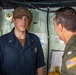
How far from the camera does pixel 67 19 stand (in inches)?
60.8

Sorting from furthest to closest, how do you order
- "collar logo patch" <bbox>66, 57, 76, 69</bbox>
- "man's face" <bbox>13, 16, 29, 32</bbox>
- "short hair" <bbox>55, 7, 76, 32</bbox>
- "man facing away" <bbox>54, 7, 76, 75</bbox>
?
1. "man's face" <bbox>13, 16, 29, 32</bbox>
2. "short hair" <bbox>55, 7, 76, 32</bbox>
3. "man facing away" <bbox>54, 7, 76, 75</bbox>
4. "collar logo patch" <bbox>66, 57, 76, 69</bbox>

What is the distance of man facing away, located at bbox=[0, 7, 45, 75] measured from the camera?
2.36 m

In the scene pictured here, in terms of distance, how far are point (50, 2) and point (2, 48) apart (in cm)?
94

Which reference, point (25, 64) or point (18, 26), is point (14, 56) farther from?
point (18, 26)

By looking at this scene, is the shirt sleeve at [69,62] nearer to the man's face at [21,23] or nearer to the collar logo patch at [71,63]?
the collar logo patch at [71,63]

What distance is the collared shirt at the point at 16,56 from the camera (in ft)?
7.74

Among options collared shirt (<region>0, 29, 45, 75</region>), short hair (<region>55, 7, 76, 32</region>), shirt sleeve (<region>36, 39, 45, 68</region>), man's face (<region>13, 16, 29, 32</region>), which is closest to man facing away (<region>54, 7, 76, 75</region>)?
short hair (<region>55, 7, 76, 32</region>)

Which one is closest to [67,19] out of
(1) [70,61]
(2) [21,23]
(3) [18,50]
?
(1) [70,61]

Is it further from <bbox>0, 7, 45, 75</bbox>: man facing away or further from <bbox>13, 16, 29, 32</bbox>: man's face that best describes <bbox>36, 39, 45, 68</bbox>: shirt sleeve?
<bbox>13, 16, 29, 32</bbox>: man's face

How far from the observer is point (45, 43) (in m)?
2.94

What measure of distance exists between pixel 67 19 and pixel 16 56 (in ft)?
3.30

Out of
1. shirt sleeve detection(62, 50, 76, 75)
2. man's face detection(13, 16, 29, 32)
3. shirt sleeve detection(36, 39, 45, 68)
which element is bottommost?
shirt sleeve detection(36, 39, 45, 68)

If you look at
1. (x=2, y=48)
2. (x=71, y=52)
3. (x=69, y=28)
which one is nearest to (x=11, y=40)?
(x=2, y=48)

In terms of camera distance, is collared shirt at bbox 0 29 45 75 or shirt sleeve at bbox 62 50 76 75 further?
collared shirt at bbox 0 29 45 75
